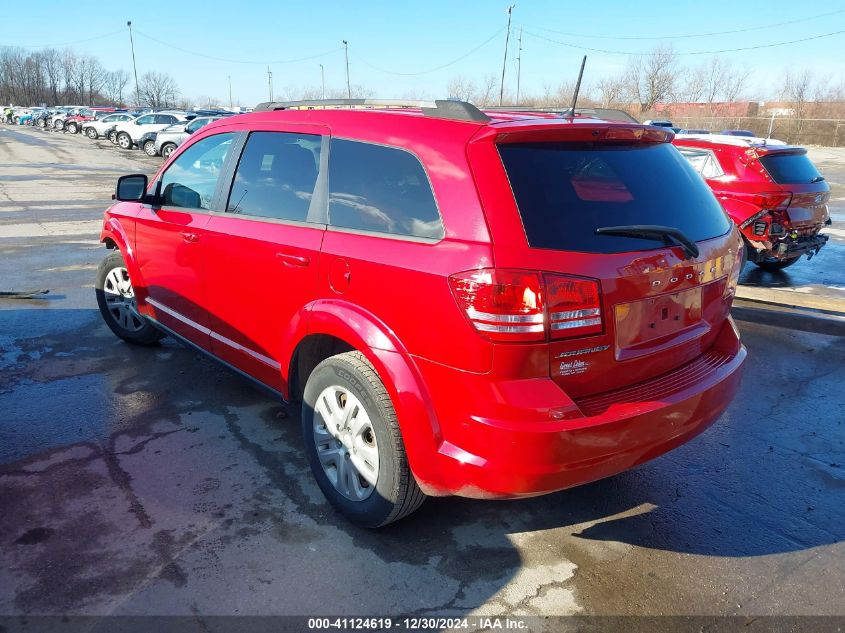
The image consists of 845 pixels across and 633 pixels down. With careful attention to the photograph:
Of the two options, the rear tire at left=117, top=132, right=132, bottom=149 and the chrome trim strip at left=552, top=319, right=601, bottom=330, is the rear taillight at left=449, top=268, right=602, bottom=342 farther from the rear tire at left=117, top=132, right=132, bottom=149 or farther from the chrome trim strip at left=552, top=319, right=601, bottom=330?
the rear tire at left=117, top=132, right=132, bottom=149

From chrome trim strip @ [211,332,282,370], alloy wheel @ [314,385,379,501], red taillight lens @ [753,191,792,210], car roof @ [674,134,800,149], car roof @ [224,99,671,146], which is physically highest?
car roof @ [224,99,671,146]

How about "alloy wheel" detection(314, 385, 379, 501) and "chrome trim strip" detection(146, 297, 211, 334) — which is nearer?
"alloy wheel" detection(314, 385, 379, 501)

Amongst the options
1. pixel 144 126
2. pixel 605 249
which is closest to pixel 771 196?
pixel 605 249

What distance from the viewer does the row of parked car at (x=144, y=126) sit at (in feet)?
88.1

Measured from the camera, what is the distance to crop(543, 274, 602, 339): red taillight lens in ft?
7.79

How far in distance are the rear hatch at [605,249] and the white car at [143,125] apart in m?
30.5

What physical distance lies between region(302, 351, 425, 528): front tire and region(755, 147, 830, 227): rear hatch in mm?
6981

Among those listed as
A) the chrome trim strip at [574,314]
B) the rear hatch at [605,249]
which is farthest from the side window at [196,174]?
→ the chrome trim strip at [574,314]

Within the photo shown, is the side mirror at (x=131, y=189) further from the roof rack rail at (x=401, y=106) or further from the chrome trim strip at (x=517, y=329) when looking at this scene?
the chrome trim strip at (x=517, y=329)

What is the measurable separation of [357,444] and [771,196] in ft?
22.7

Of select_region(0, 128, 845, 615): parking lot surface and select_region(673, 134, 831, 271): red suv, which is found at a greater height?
select_region(673, 134, 831, 271): red suv

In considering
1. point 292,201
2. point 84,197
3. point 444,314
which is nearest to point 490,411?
point 444,314

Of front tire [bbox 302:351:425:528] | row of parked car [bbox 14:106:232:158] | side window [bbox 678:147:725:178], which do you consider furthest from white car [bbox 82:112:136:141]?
front tire [bbox 302:351:425:528]

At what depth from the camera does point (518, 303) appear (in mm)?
2355
